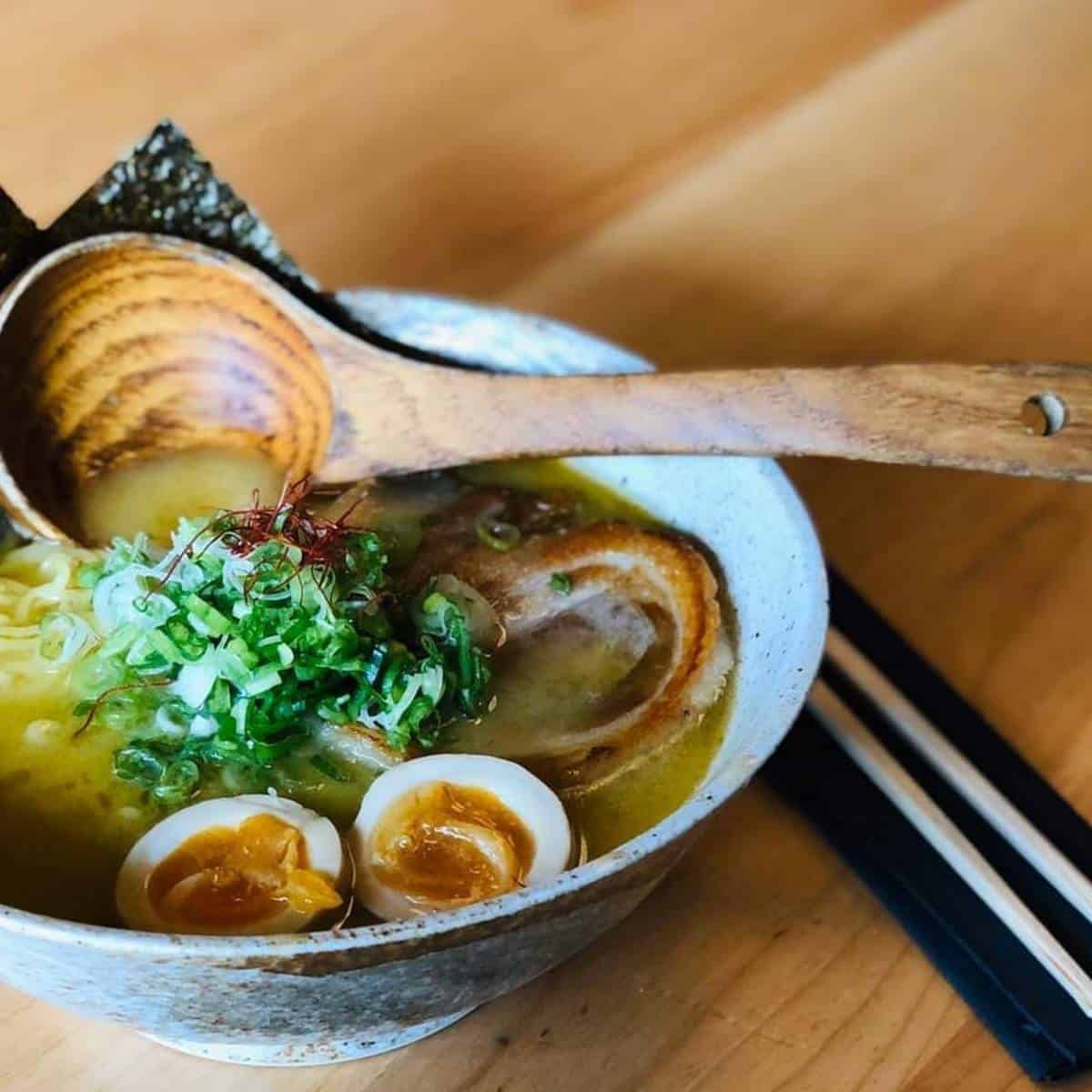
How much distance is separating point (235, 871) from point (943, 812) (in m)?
0.66

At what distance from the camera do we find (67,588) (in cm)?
127

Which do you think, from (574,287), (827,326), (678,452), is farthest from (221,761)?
(827,326)

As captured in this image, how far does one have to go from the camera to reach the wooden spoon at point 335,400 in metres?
1.09

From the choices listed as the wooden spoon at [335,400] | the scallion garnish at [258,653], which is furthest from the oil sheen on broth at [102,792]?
the wooden spoon at [335,400]

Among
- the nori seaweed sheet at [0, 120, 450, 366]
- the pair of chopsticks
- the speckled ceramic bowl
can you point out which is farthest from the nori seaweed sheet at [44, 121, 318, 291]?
the pair of chopsticks

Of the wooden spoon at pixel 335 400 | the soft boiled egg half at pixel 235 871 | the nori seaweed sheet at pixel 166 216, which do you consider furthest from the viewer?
the nori seaweed sheet at pixel 166 216

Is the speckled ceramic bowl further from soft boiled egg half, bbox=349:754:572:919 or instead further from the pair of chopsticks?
the pair of chopsticks

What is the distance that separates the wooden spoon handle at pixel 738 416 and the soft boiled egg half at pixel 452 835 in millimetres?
327

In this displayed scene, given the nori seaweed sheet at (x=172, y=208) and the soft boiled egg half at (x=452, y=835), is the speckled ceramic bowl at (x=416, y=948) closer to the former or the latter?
the soft boiled egg half at (x=452, y=835)

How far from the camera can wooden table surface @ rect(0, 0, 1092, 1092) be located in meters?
1.12

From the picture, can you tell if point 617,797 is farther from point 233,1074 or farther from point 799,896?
point 233,1074

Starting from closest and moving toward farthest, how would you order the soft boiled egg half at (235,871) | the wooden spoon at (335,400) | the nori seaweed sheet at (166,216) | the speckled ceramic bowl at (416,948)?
the speckled ceramic bowl at (416,948) < the soft boiled egg half at (235,871) < the wooden spoon at (335,400) < the nori seaweed sheet at (166,216)

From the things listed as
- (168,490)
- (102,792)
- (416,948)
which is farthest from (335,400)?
(416,948)

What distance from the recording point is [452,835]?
3.47 ft
